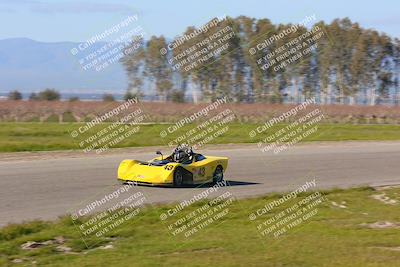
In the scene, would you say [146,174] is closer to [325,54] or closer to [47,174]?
[47,174]

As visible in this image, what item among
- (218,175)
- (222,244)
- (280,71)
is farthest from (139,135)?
(280,71)

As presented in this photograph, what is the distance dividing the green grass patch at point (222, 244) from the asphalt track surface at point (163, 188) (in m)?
1.64

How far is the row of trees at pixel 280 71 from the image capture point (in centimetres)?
6209

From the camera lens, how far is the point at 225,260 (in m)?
9.53

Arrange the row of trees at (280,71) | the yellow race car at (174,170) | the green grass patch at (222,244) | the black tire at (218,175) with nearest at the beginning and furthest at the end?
the green grass patch at (222,244) → the yellow race car at (174,170) → the black tire at (218,175) → the row of trees at (280,71)

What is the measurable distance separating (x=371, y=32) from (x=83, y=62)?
55.9 meters

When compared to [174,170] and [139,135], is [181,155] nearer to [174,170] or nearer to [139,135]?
[174,170]

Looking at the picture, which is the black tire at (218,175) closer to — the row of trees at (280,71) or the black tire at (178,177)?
the black tire at (178,177)

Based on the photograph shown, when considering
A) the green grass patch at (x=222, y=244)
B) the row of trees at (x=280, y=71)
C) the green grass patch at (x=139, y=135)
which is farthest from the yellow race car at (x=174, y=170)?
the row of trees at (x=280, y=71)

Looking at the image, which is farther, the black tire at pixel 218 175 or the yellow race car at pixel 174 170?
the black tire at pixel 218 175

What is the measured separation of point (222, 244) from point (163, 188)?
6.85 m

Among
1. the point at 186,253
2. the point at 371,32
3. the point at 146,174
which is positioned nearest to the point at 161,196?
the point at 146,174

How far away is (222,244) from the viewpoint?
420 inches

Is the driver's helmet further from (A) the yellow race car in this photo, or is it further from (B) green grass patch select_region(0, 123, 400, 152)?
(B) green grass patch select_region(0, 123, 400, 152)
